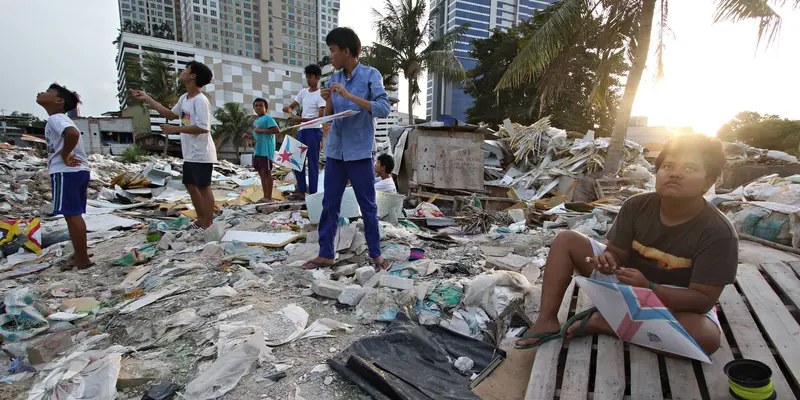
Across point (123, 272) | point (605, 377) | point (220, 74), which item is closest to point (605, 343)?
point (605, 377)

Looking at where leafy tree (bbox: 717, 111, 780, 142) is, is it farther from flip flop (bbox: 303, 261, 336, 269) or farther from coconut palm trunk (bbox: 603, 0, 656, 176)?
flip flop (bbox: 303, 261, 336, 269)

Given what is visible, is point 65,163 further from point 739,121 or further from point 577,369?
point 739,121

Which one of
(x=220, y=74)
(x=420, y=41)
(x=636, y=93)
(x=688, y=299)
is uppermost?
(x=220, y=74)

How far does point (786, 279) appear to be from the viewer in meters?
2.32

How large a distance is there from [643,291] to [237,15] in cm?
6878

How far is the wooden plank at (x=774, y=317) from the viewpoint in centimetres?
163

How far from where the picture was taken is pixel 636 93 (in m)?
7.92

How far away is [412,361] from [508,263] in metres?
1.88

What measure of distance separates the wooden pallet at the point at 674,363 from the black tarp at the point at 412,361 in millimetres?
344

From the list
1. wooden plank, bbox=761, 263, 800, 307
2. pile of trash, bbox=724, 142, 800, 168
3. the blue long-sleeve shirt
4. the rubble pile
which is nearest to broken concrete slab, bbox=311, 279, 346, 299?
the rubble pile

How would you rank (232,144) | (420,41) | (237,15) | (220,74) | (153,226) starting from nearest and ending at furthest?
(153,226) < (420,41) < (232,144) < (220,74) < (237,15)

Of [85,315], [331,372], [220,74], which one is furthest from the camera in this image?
[220,74]

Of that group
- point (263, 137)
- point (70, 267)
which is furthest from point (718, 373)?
point (263, 137)

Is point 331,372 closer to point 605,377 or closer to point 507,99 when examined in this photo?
point 605,377
